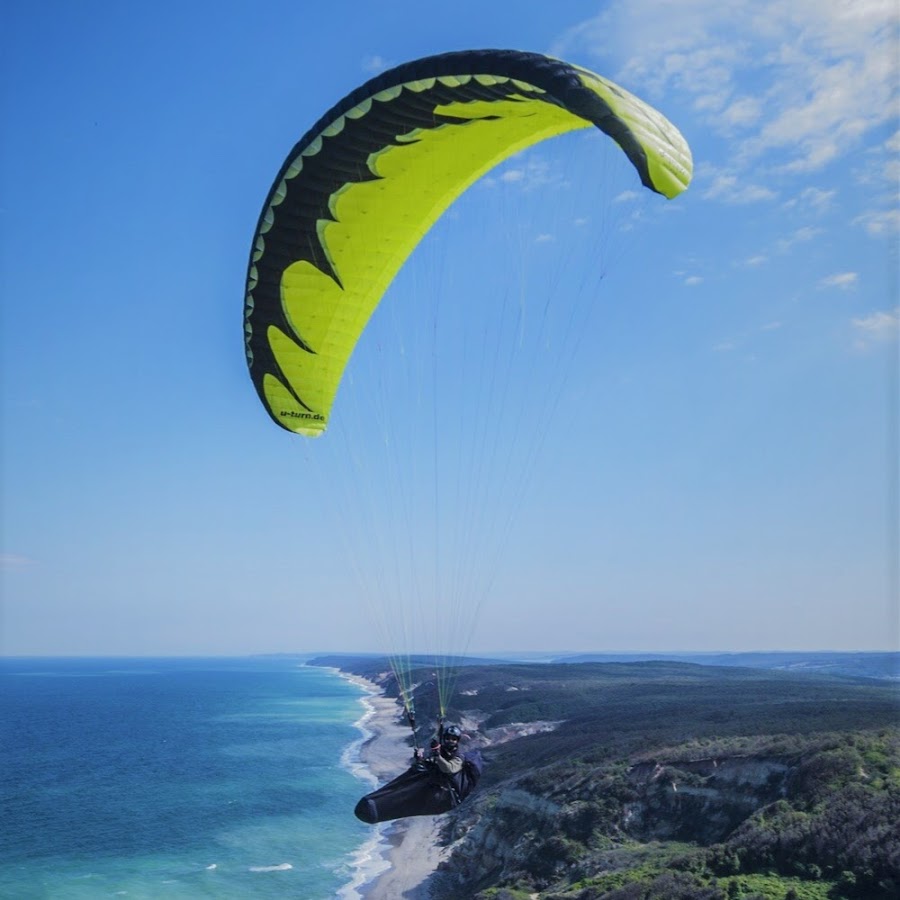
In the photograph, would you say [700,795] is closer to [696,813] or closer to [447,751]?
[696,813]

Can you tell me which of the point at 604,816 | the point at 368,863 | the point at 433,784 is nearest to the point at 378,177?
the point at 433,784

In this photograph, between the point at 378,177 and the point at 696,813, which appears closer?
the point at 378,177

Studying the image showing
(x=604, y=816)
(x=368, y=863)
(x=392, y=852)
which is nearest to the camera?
(x=604, y=816)

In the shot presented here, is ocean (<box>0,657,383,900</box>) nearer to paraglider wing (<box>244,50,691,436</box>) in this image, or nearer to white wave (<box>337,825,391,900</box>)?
white wave (<box>337,825,391,900</box>)

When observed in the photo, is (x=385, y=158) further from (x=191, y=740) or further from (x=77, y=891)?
(x=191, y=740)

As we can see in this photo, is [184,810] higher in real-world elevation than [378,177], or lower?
lower

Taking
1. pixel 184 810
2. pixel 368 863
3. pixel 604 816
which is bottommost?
pixel 184 810

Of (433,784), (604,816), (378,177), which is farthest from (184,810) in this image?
(378,177)

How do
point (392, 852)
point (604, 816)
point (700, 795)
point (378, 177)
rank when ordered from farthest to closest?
point (392, 852)
point (604, 816)
point (700, 795)
point (378, 177)
